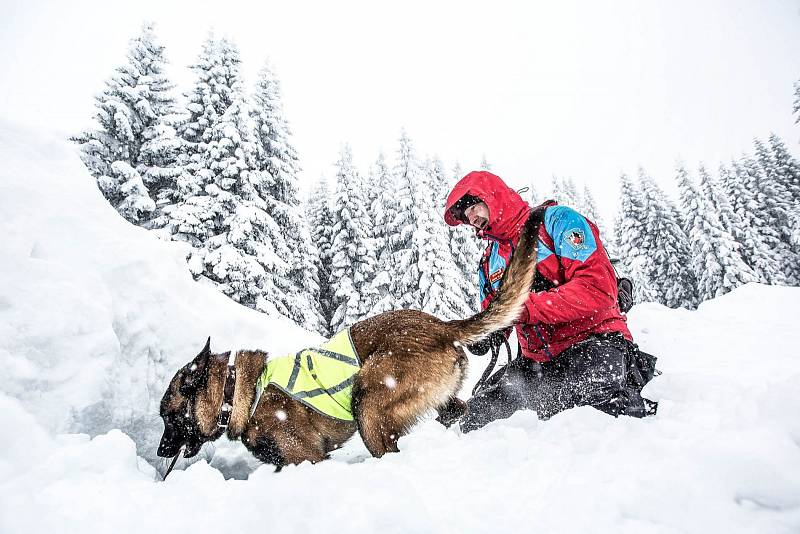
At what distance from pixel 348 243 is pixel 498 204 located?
1937cm

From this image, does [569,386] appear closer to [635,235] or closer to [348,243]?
[348,243]

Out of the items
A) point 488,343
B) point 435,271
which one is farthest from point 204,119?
point 488,343

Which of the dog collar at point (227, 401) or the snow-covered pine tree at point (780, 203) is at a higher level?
the snow-covered pine tree at point (780, 203)

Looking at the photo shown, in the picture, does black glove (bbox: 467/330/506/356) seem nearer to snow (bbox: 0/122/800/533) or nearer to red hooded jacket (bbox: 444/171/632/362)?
red hooded jacket (bbox: 444/171/632/362)

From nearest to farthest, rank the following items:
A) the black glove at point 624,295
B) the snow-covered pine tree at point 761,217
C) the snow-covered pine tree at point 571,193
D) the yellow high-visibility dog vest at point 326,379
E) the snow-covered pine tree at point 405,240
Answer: the yellow high-visibility dog vest at point 326,379, the black glove at point 624,295, the snow-covered pine tree at point 405,240, the snow-covered pine tree at point 761,217, the snow-covered pine tree at point 571,193

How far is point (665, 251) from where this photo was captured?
100 ft

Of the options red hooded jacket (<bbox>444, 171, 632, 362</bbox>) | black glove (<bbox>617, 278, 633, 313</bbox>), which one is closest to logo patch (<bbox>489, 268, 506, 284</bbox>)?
red hooded jacket (<bbox>444, 171, 632, 362</bbox>)

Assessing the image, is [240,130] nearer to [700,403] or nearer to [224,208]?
[224,208]

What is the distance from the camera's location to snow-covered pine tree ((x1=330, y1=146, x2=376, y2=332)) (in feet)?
73.0

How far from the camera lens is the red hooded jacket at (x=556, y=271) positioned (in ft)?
9.95

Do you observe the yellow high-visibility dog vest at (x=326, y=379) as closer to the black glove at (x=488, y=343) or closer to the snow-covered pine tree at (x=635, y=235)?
the black glove at (x=488, y=343)

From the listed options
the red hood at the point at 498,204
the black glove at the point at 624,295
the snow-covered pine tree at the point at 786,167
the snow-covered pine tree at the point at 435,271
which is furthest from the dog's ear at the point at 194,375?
the snow-covered pine tree at the point at 786,167

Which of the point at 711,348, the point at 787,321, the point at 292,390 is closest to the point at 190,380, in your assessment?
the point at 292,390

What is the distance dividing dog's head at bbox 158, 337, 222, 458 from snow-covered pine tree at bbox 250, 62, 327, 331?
12307mm
